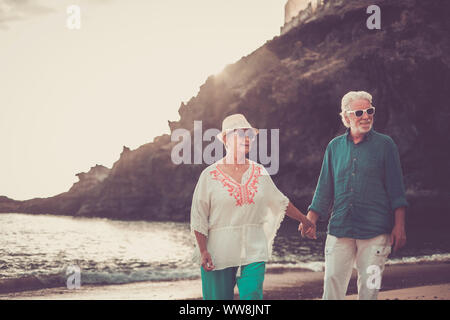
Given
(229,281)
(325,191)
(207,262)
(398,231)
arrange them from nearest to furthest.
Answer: (207,262) < (229,281) < (398,231) < (325,191)

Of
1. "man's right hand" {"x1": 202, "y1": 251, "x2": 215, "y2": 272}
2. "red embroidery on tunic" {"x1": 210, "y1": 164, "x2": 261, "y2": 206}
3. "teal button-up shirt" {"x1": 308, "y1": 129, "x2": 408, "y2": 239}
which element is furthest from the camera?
"teal button-up shirt" {"x1": 308, "y1": 129, "x2": 408, "y2": 239}

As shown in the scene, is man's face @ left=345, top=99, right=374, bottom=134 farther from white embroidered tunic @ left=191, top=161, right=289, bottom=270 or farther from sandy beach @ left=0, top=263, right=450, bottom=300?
sandy beach @ left=0, top=263, right=450, bottom=300

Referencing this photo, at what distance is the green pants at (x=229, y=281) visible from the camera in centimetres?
459

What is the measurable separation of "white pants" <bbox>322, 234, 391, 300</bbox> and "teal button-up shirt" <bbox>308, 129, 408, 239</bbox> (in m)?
0.09

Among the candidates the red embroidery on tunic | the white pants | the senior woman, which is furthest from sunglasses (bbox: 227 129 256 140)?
the white pants

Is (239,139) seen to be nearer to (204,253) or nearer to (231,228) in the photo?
(231,228)

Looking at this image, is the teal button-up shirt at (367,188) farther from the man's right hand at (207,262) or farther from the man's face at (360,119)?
the man's right hand at (207,262)

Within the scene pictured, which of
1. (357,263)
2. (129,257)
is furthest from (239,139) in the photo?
(129,257)

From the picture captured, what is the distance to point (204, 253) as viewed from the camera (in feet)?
15.1

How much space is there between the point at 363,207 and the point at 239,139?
1429 millimetres

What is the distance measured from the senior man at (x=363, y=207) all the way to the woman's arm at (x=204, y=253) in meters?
1.26

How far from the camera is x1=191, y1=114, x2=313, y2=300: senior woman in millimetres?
4641
